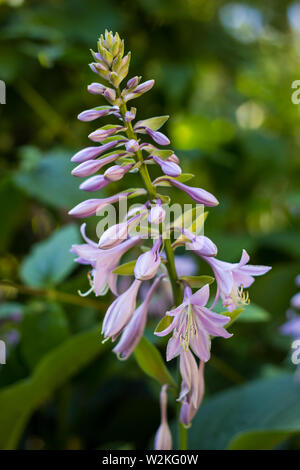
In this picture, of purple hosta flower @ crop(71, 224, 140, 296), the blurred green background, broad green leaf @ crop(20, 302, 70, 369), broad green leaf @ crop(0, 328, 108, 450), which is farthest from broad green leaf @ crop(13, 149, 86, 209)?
purple hosta flower @ crop(71, 224, 140, 296)

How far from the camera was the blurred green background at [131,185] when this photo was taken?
2.86 feet

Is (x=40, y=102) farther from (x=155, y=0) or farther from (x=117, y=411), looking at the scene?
(x=117, y=411)

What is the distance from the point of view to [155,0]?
1589 mm

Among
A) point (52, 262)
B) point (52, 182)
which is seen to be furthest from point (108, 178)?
point (52, 182)

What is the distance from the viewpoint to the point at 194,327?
54 cm

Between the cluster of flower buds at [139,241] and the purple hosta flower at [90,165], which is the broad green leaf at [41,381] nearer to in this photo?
the cluster of flower buds at [139,241]

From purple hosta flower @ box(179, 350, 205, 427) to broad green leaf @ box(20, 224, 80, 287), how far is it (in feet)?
1.51

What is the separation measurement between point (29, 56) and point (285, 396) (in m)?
1.19

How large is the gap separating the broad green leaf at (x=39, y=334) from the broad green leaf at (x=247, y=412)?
304 millimetres

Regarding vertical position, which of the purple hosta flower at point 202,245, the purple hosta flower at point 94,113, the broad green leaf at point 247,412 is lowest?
the broad green leaf at point 247,412

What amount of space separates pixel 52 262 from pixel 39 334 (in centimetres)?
18

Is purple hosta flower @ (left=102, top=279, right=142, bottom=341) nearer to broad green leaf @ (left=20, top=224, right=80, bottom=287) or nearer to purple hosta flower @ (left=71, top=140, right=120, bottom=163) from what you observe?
purple hosta flower @ (left=71, top=140, right=120, bottom=163)

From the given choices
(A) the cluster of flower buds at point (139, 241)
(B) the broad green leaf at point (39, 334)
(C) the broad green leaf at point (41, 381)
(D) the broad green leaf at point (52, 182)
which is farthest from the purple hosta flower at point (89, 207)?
(D) the broad green leaf at point (52, 182)

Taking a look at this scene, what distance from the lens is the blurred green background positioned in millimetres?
873
